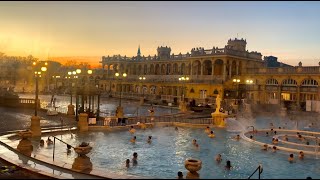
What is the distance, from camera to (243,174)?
55.3 feet

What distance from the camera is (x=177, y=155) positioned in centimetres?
2064

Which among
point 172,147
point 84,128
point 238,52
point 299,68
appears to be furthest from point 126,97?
point 172,147

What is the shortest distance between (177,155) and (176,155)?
7 centimetres

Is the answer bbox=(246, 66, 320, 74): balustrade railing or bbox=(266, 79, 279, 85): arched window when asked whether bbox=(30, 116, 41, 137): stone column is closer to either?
bbox=(246, 66, 320, 74): balustrade railing

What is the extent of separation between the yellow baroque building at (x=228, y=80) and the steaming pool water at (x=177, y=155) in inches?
1049

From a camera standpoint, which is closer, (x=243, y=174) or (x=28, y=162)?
(x=28, y=162)

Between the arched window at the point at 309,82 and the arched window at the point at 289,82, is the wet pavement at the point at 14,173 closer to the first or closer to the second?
the arched window at the point at 309,82

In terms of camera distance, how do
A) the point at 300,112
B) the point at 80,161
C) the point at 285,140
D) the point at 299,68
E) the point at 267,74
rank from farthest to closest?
1. the point at 267,74
2. the point at 299,68
3. the point at 300,112
4. the point at 285,140
5. the point at 80,161

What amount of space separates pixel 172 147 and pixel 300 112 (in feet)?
100

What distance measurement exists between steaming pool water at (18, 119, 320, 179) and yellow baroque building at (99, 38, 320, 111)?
26.6m

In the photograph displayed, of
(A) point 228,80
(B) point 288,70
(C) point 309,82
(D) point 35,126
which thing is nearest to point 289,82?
(B) point 288,70

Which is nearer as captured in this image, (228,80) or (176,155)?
(176,155)

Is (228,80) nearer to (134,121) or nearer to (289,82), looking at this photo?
(289,82)

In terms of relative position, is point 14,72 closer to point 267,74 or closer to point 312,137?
point 267,74
